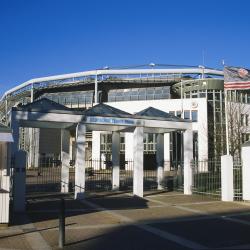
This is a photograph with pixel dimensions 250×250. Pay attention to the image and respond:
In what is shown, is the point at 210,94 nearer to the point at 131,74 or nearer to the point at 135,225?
the point at 131,74

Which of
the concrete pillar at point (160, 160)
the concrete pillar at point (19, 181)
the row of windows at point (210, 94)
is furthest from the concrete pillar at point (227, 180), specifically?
the row of windows at point (210, 94)

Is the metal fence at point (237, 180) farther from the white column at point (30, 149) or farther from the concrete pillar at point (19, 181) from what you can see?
the white column at point (30, 149)

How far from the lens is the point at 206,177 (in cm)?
2147

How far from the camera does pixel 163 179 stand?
78.3ft

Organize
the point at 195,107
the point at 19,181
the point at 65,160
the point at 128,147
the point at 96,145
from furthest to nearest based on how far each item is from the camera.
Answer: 1. the point at 96,145
2. the point at 128,147
3. the point at 195,107
4. the point at 65,160
5. the point at 19,181

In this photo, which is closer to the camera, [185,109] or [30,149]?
[185,109]

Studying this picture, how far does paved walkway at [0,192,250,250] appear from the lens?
366 inches

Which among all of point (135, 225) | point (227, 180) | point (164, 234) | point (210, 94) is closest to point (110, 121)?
point (227, 180)

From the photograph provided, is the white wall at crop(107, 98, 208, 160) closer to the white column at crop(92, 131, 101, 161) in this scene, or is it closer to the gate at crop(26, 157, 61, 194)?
the white column at crop(92, 131, 101, 161)

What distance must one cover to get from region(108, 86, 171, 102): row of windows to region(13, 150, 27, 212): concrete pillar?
4142 cm

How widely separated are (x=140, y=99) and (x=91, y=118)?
122 ft

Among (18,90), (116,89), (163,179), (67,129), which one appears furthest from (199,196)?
(18,90)

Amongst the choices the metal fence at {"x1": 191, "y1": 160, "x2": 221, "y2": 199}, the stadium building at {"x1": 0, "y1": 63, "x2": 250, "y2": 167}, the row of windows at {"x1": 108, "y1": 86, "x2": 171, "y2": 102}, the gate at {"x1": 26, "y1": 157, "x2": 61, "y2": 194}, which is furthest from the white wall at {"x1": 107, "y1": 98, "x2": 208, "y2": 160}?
the metal fence at {"x1": 191, "y1": 160, "x2": 221, "y2": 199}

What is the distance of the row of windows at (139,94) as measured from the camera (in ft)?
183
